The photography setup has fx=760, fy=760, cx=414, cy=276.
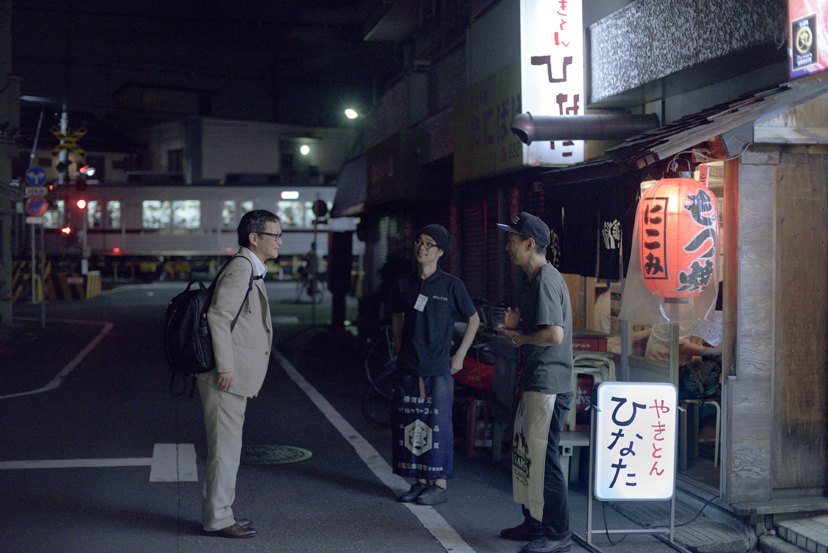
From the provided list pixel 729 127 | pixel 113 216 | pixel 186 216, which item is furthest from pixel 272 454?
pixel 113 216

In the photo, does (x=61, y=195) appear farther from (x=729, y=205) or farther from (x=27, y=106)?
(x=729, y=205)

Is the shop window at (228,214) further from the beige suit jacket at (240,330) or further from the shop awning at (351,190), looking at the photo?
the beige suit jacket at (240,330)

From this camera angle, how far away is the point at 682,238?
523cm

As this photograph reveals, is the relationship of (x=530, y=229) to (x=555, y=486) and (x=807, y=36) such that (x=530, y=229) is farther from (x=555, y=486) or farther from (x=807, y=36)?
(x=807, y=36)

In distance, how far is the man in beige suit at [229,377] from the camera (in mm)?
4723

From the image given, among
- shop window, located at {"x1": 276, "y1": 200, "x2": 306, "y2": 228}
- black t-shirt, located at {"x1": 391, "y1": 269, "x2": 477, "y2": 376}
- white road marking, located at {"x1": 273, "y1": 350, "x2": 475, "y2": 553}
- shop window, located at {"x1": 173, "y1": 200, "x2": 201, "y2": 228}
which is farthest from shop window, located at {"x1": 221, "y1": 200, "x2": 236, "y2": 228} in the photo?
black t-shirt, located at {"x1": 391, "y1": 269, "x2": 477, "y2": 376}

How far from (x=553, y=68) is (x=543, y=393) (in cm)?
505

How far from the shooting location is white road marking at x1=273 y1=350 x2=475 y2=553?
5.01 metres

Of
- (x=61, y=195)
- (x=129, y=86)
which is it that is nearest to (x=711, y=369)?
(x=61, y=195)

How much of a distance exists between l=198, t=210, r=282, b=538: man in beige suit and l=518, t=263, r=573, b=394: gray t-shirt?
1.72 meters

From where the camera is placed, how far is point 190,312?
4719 millimetres

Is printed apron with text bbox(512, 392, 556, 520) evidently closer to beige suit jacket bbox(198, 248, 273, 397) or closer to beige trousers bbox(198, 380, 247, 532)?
beige suit jacket bbox(198, 248, 273, 397)

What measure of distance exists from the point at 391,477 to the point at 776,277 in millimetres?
3444

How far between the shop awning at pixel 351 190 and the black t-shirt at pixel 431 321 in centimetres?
1286
